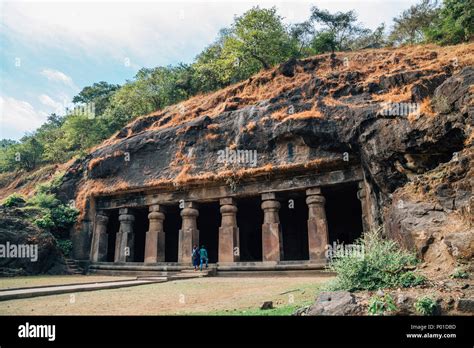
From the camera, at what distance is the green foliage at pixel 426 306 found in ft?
14.2

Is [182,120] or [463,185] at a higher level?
[182,120]

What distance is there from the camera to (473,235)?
5.43m

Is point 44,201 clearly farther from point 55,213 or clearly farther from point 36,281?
point 36,281

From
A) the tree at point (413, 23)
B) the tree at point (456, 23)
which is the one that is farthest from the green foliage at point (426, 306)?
the tree at point (413, 23)

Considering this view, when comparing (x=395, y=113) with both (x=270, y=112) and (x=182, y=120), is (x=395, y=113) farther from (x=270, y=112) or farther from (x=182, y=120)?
(x=182, y=120)

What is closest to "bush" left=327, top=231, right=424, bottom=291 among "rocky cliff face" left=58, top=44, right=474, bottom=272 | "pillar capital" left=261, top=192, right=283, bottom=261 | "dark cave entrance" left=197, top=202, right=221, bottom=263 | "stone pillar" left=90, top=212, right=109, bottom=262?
"rocky cliff face" left=58, top=44, right=474, bottom=272

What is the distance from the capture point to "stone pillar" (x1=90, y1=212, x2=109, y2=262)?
59.8ft

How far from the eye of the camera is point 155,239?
55.5ft

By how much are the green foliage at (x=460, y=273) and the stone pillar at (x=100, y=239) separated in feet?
54.9

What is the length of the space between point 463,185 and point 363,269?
9.14 ft

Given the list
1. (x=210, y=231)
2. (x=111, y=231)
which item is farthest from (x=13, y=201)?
(x=210, y=231)

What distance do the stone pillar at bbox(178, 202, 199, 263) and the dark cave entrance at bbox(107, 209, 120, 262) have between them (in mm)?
5275

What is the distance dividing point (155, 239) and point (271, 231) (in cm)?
590
